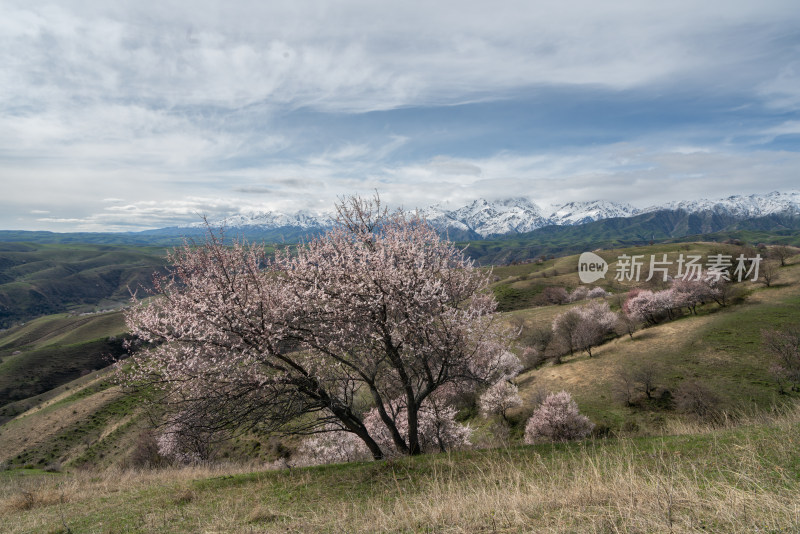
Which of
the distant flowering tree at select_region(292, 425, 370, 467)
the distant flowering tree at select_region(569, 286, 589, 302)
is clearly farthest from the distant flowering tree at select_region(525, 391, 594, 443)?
the distant flowering tree at select_region(569, 286, 589, 302)

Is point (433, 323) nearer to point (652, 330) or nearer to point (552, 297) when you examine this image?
point (652, 330)

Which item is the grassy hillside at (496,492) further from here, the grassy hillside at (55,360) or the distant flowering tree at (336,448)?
the grassy hillside at (55,360)

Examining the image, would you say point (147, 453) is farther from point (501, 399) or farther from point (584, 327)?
point (584, 327)

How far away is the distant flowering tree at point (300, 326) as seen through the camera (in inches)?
466

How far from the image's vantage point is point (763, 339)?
45.6 meters

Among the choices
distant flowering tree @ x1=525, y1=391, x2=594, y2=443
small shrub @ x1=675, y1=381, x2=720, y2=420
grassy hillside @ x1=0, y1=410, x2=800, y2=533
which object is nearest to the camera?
grassy hillside @ x1=0, y1=410, x2=800, y2=533

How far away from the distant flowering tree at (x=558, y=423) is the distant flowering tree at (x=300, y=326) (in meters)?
27.0

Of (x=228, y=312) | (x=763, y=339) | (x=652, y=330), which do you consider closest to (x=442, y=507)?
(x=228, y=312)

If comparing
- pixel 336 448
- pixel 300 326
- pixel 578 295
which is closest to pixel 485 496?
pixel 300 326

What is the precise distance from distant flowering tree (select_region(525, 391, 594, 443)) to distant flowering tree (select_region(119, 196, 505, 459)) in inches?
1064

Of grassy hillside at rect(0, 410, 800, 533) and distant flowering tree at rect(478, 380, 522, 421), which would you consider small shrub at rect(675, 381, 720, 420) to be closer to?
distant flowering tree at rect(478, 380, 522, 421)

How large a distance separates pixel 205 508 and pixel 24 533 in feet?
14.9

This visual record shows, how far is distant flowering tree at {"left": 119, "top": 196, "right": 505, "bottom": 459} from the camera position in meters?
11.8

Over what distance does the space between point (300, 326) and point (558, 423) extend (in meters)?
32.9
